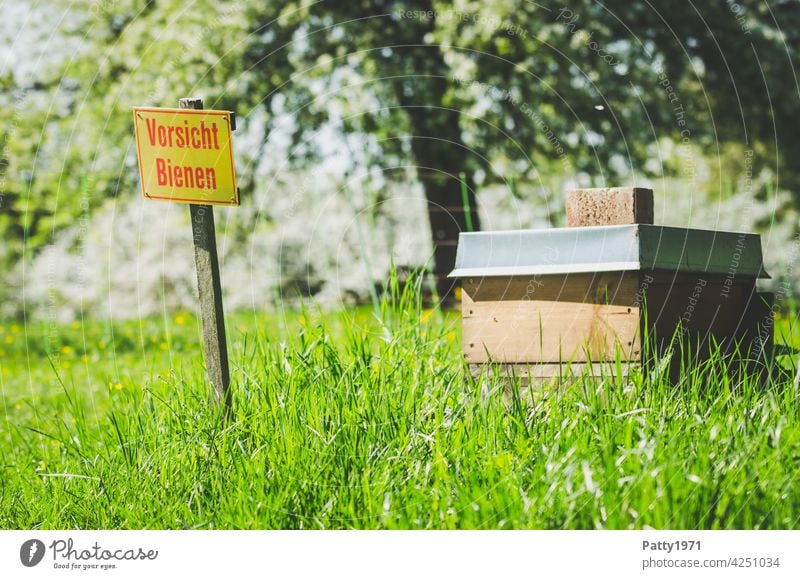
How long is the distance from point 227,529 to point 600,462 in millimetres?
1170

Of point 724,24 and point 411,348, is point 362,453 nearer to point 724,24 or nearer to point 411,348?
point 411,348

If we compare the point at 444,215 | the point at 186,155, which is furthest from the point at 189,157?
the point at 444,215

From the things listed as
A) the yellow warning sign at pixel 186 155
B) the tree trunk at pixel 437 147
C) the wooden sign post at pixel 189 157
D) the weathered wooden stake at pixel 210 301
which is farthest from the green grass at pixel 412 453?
the tree trunk at pixel 437 147

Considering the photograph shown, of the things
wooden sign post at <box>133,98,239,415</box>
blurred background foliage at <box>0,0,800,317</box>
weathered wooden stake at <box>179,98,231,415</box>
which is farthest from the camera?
blurred background foliage at <box>0,0,800,317</box>

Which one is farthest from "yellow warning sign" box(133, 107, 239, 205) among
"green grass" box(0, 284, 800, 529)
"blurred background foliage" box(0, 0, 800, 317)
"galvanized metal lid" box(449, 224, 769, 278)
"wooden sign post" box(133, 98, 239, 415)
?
"blurred background foliage" box(0, 0, 800, 317)

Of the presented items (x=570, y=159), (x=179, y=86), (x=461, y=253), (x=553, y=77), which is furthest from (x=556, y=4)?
(x=461, y=253)

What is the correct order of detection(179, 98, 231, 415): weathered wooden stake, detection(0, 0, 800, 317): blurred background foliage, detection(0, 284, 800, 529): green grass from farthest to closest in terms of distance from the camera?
detection(0, 0, 800, 317): blurred background foliage < detection(179, 98, 231, 415): weathered wooden stake < detection(0, 284, 800, 529): green grass

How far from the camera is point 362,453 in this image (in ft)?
8.70

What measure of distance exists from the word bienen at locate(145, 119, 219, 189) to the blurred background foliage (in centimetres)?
345

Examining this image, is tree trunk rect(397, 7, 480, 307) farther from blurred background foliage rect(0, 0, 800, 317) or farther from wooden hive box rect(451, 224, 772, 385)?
wooden hive box rect(451, 224, 772, 385)

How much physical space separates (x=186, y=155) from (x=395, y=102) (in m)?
4.69

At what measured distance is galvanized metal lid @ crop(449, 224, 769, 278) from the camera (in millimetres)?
2887
